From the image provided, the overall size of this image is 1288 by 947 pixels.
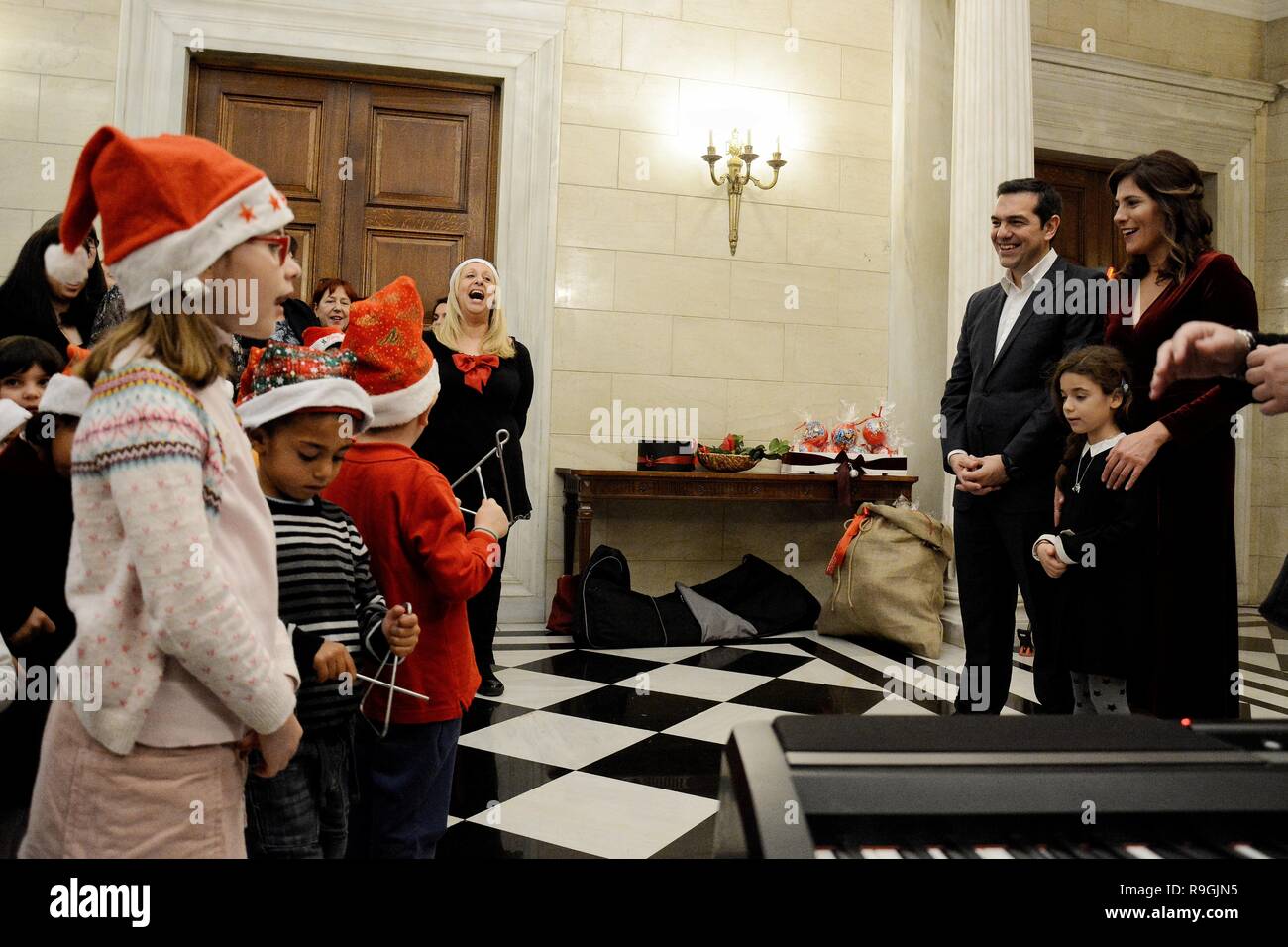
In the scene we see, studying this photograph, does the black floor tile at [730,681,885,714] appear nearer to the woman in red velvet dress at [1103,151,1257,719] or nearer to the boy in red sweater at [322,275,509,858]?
the woman in red velvet dress at [1103,151,1257,719]

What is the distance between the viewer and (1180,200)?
204 cm

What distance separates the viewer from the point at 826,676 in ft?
12.0

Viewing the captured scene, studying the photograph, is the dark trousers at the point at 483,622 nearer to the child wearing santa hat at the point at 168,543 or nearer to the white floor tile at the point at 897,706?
the white floor tile at the point at 897,706

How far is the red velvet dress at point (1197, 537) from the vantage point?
195 centimetres

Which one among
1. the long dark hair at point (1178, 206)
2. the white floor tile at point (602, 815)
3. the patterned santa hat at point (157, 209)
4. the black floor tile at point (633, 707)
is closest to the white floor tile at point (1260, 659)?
the black floor tile at point (633, 707)

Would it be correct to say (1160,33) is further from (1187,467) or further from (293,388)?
(293,388)

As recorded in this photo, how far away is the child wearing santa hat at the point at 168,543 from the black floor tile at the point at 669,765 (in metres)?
1.43

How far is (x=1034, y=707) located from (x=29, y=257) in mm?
3138

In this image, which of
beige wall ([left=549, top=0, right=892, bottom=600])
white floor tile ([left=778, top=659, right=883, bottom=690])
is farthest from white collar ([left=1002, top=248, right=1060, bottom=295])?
beige wall ([left=549, top=0, right=892, bottom=600])

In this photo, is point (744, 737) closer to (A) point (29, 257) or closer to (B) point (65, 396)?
(B) point (65, 396)

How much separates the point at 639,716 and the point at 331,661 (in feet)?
6.11

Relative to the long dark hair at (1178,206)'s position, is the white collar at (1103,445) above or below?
below

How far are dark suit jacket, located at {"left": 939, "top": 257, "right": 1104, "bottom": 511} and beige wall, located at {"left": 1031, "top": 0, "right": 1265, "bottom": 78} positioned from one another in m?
3.82

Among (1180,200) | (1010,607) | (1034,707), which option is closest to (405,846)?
(1010,607)
